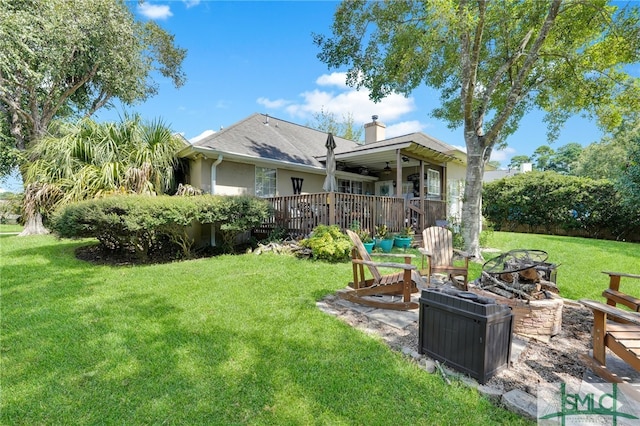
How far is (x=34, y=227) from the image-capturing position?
34.7ft

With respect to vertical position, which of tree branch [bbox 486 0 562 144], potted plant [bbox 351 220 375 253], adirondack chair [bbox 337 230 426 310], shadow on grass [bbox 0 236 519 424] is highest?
tree branch [bbox 486 0 562 144]

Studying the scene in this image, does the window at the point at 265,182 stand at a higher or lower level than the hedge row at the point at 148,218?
higher

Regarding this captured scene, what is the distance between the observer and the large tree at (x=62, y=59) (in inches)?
409

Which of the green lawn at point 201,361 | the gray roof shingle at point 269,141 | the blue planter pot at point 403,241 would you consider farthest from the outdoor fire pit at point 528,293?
the gray roof shingle at point 269,141

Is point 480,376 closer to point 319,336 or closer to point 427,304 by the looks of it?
point 427,304

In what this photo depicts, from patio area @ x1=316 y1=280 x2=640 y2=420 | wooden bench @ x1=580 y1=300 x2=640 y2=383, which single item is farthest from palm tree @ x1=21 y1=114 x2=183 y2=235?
wooden bench @ x1=580 y1=300 x2=640 y2=383

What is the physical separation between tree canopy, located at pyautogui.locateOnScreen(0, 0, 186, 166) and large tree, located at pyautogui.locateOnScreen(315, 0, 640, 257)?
902cm

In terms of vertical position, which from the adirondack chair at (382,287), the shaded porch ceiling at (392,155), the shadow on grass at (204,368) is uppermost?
the shaded porch ceiling at (392,155)

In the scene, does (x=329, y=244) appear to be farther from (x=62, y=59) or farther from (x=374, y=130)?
(x=62, y=59)

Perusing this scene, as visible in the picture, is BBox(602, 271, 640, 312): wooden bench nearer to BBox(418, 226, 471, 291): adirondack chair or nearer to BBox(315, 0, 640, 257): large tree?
BBox(418, 226, 471, 291): adirondack chair

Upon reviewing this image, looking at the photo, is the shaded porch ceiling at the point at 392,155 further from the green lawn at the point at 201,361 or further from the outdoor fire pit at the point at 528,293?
the outdoor fire pit at the point at 528,293

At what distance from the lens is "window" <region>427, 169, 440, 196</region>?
14.7 meters

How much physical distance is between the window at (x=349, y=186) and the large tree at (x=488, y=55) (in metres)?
5.22

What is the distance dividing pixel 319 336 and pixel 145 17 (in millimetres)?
17773
